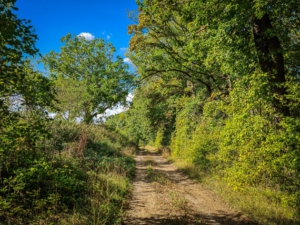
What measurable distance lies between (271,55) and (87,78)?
19.7 metres

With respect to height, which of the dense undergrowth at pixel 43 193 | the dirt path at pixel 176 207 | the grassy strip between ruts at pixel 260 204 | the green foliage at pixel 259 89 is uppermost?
the green foliage at pixel 259 89

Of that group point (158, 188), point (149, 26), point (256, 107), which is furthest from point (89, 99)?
point (256, 107)

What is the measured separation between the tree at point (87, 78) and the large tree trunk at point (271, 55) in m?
11.9

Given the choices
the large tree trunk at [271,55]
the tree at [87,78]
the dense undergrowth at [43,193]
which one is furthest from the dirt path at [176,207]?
the tree at [87,78]

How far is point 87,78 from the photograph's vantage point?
22.9 m

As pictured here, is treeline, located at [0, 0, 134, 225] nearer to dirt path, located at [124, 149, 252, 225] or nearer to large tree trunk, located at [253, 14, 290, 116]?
dirt path, located at [124, 149, 252, 225]

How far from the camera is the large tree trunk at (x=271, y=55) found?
6.50 metres

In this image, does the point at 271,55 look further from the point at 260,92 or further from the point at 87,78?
the point at 87,78

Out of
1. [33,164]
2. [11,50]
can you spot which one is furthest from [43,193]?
[11,50]

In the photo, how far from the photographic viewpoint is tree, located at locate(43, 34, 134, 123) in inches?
698

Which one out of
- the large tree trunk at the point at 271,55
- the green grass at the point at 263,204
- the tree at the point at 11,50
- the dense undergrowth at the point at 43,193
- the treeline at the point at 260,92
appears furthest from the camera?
the large tree trunk at the point at 271,55

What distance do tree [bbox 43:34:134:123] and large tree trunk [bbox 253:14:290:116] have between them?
1186 centimetres

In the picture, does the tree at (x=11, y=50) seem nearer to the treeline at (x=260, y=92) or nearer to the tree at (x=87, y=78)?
the treeline at (x=260, y=92)

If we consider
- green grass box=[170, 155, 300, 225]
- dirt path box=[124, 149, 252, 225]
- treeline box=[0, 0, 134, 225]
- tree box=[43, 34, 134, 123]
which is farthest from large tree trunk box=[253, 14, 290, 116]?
tree box=[43, 34, 134, 123]
